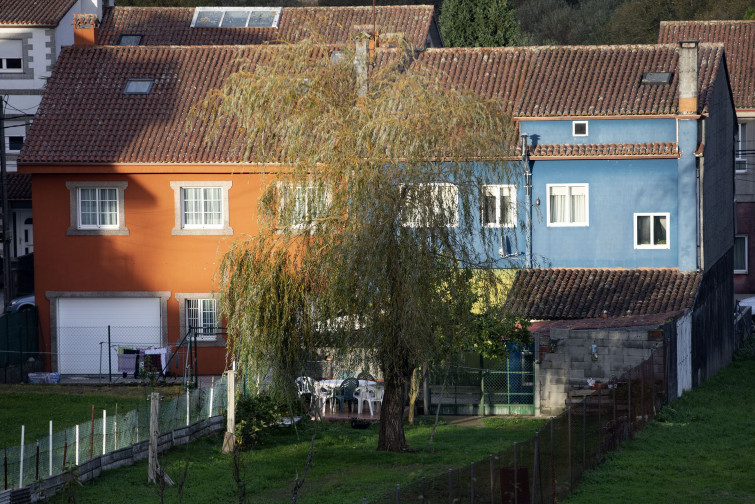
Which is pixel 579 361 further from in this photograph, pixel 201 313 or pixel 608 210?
pixel 201 313

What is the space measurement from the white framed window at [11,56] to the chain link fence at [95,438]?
3491cm

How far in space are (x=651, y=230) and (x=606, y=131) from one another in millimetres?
2982

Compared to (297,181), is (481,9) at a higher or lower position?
higher

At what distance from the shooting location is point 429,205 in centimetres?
2075

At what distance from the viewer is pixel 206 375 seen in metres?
33.6

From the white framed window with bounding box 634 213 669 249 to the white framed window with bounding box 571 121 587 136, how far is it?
2.71 m

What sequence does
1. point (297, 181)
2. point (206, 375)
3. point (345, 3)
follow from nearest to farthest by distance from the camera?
point (297, 181) → point (206, 375) → point (345, 3)

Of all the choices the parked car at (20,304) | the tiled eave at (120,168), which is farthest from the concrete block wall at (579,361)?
the parked car at (20,304)

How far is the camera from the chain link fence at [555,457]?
15.1m

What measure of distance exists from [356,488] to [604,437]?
4983mm

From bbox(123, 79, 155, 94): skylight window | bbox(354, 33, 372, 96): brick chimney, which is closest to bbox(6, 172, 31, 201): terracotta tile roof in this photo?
bbox(123, 79, 155, 94): skylight window

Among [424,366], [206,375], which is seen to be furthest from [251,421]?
[206,375]

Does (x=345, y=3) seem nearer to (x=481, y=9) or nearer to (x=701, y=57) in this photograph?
(x=481, y=9)

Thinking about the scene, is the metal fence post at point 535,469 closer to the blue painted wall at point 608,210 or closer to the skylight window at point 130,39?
the blue painted wall at point 608,210
